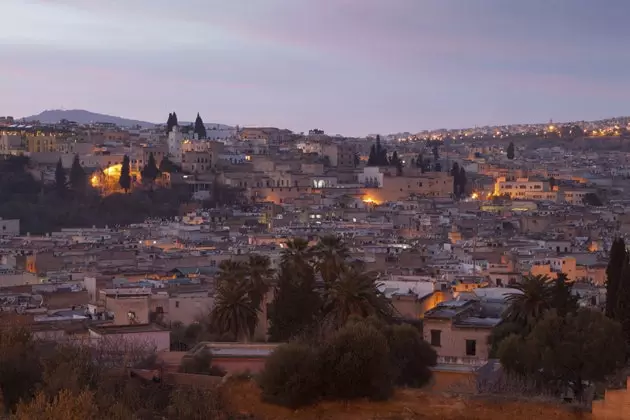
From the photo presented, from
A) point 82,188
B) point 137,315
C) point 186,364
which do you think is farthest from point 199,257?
point 82,188

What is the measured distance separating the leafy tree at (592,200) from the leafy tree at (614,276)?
5551 centimetres

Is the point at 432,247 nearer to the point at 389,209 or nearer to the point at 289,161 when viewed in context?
the point at 389,209

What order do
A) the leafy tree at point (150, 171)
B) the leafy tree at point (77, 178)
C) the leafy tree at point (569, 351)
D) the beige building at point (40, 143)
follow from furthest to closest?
the beige building at point (40, 143)
the leafy tree at point (150, 171)
the leafy tree at point (77, 178)
the leafy tree at point (569, 351)

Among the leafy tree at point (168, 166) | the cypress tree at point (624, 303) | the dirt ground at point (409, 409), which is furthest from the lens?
the leafy tree at point (168, 166)

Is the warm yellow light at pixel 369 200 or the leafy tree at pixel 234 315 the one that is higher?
the leafy tree at pixel 234 315

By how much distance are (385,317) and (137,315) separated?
6.53 meters

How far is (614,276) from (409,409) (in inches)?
380

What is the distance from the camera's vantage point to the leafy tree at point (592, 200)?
Result: 264 ft

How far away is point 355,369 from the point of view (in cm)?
1655

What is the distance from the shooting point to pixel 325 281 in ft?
84.7

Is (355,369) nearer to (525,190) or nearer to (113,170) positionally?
(113,170)

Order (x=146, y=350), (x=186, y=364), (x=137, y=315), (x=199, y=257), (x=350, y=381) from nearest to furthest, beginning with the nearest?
1. (x=350, y=381)
2. (x=186, y=364)
3. (x=146, y=350)
4. (x=137, y=315)
5. (x=199, y=257)

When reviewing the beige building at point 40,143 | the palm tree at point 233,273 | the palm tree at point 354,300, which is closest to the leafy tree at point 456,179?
the beige building at point 40,143

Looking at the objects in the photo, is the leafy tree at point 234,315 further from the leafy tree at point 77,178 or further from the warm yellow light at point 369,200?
the warm yellow light at point 369,200
